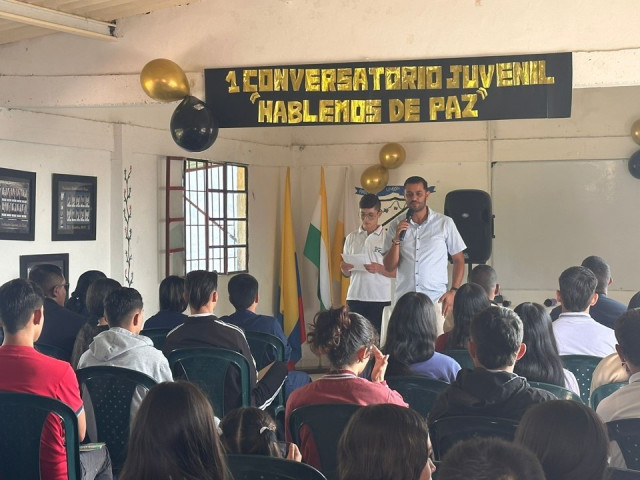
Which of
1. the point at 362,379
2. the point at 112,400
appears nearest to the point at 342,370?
the point at 362,379

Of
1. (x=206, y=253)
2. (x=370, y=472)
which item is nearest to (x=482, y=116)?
(x=206, y=253)

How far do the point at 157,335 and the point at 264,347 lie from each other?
596mm

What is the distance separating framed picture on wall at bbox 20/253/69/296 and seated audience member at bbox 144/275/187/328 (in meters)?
1.51

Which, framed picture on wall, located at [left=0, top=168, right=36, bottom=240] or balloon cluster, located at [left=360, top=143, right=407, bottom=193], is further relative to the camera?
balloon cluster, located at [left=360, top=143, right=407, bottom=193]

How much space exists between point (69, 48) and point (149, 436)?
468cm

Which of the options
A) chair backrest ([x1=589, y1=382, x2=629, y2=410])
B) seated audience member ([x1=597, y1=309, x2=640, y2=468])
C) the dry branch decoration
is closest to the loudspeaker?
the dry branch decoration

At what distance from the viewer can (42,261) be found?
6.22 metres

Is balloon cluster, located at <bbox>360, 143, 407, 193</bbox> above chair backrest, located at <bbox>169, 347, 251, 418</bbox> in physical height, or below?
above

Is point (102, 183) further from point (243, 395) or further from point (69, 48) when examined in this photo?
point (243, 395)

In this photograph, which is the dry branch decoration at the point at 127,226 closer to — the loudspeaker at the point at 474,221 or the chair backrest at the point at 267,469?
the loudspeaker at the point at 474,221

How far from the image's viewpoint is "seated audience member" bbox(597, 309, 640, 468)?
2709 mm

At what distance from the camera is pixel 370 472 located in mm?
1781

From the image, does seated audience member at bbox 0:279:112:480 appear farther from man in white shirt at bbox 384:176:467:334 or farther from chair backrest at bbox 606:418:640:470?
man in white shirt at bbox 384:176:467:334

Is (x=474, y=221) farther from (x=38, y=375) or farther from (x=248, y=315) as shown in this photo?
(x=38, y=375)
